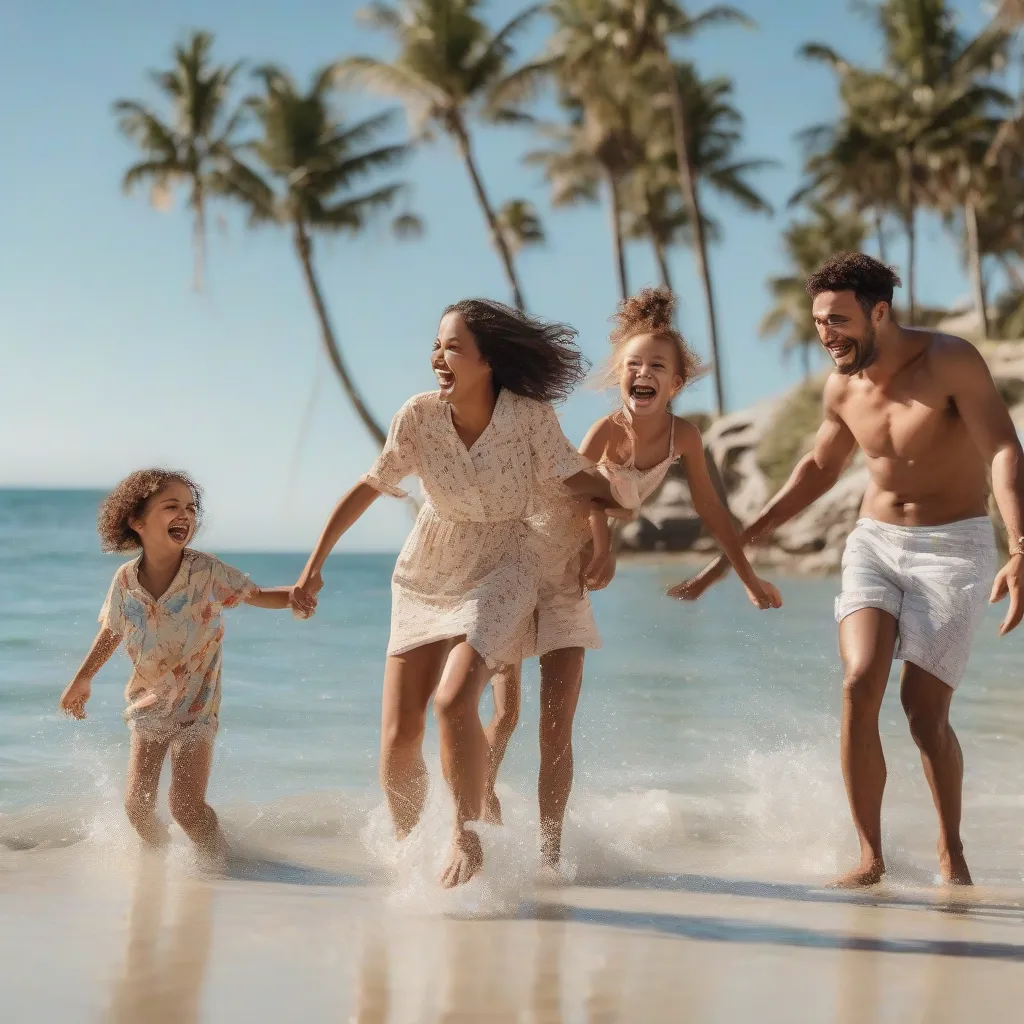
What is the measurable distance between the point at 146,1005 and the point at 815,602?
2063 cm

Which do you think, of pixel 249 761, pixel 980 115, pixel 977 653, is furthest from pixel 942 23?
pixel 249 761

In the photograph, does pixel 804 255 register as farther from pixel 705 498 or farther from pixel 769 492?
pixel 705 498

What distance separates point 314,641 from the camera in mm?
15836

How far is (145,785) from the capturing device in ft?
17.3

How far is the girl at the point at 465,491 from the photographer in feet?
15.7

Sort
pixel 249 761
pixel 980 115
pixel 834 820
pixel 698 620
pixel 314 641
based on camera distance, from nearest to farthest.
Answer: pixel 834 820, pixel 249 761, pixel 314 641, pixel 698 620, pixel 980 115

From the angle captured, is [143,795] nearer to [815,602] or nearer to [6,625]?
[6,625]

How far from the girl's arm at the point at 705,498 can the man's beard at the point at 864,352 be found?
1.93 feet

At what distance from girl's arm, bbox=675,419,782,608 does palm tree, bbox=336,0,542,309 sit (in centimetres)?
3033

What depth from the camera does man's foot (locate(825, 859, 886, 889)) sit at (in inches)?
193

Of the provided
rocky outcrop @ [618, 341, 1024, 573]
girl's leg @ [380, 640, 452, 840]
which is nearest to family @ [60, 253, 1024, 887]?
girl's leg @ [380, 640, 452, 840]

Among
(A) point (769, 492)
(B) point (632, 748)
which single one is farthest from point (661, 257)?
(B) point (632, 748)

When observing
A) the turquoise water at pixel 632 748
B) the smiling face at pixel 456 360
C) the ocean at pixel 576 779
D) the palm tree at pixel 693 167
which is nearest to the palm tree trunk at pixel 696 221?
the palm tree at pixel 693 167

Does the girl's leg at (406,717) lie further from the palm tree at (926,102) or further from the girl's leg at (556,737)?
the palm tree at (926,102)
